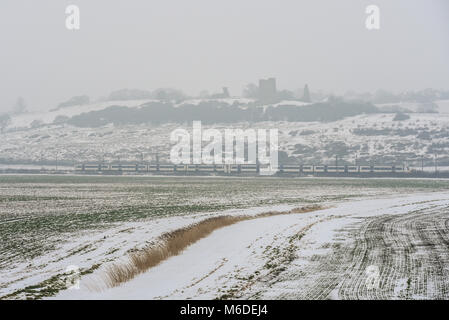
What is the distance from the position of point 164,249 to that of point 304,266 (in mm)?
7592

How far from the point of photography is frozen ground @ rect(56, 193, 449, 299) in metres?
20.7

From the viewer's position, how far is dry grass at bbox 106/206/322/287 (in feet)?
79.4

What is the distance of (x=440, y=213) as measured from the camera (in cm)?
5284

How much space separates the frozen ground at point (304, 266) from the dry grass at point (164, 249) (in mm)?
454

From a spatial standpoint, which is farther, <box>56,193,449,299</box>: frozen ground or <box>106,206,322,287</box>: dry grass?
<box>106,206,322,287</box>: dry grass

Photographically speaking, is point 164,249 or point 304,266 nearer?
point 304,266

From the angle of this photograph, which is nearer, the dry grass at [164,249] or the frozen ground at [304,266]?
the frozen ground at [304,266]

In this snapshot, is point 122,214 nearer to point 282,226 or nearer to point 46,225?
point 46,225

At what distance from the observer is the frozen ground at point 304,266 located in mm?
20688

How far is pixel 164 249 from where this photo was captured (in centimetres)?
3078

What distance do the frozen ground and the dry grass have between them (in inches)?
17.9

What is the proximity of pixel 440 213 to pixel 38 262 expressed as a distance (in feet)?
119
